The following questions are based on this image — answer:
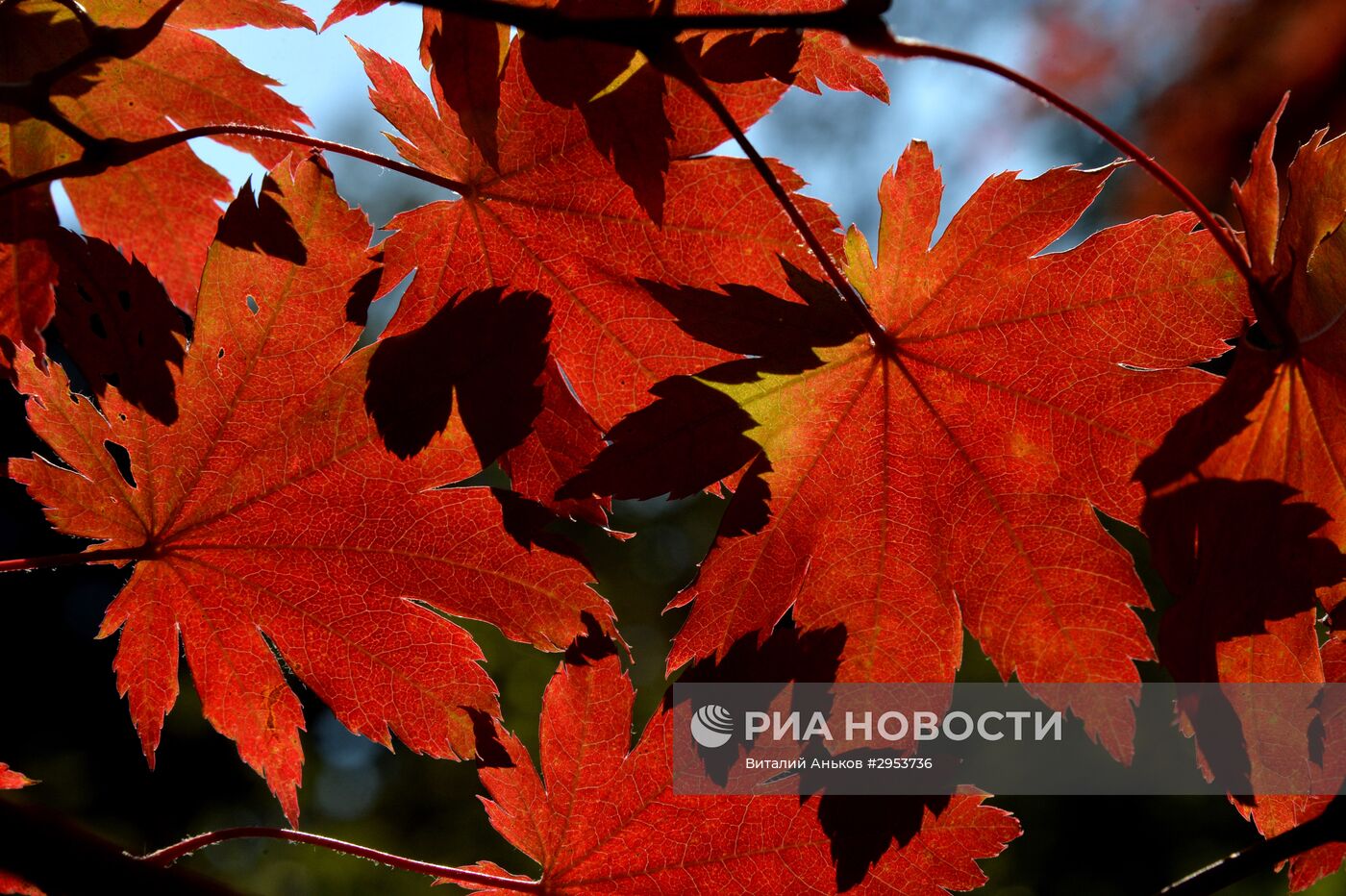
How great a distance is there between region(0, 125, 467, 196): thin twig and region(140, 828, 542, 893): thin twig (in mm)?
589

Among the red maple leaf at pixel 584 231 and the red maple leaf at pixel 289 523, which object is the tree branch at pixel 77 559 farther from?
the red maple leaf at pixel 584 231

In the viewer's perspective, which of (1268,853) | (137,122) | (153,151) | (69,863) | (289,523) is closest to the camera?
(69,863)

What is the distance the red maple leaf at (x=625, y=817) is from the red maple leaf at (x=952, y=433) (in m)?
0.15

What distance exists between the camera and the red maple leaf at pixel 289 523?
3.09 ft

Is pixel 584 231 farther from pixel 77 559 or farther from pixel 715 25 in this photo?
pixel 77 559

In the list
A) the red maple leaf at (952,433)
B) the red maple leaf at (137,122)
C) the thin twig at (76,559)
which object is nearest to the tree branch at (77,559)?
the thin twig at (76,559)

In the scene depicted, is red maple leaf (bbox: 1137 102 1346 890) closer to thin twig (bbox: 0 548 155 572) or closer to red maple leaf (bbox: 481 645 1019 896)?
red maple leaf (bbox: 481 645 1019 896)

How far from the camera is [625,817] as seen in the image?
105cm

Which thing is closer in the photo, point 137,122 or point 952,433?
point 952,433

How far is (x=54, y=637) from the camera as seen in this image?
10.4 m

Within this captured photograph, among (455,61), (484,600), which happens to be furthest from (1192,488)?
(455,61)

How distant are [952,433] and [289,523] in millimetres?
744

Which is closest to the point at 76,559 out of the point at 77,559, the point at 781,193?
the point at 77,559

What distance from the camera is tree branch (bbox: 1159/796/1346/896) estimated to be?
74cm
